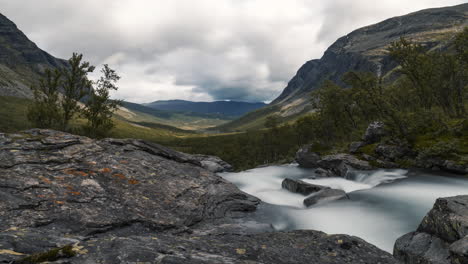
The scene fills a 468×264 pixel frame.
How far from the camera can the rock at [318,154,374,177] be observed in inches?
2041

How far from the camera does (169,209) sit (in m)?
15.7

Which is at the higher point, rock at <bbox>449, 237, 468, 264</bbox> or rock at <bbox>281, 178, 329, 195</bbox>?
rock at <bbox>449, 237, 468, 264</bbox>

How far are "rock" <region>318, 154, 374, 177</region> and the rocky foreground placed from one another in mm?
37575

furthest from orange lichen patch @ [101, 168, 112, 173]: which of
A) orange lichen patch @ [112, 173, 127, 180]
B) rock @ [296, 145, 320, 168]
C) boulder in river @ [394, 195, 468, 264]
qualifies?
rock @ [296, 145, 320, 168]

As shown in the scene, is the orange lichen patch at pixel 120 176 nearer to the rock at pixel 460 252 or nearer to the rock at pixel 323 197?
the rock at pixel 460 252

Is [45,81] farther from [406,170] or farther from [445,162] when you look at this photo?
[445,162]

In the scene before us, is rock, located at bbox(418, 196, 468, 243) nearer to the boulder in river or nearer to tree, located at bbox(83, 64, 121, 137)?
the boulder in river

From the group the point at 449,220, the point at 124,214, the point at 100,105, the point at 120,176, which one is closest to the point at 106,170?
the point at 120,176

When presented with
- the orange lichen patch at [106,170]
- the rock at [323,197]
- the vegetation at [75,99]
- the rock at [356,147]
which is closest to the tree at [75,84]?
the vegetation at [75,99]

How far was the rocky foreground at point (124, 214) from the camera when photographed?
7.61 metres

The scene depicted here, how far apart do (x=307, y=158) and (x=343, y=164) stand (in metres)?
23.1

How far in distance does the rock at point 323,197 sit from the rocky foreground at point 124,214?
839 cm

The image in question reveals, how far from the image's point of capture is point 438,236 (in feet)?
47.8

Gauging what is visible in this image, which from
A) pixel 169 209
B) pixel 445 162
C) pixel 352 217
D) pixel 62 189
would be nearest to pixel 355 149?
pixel 445 162
